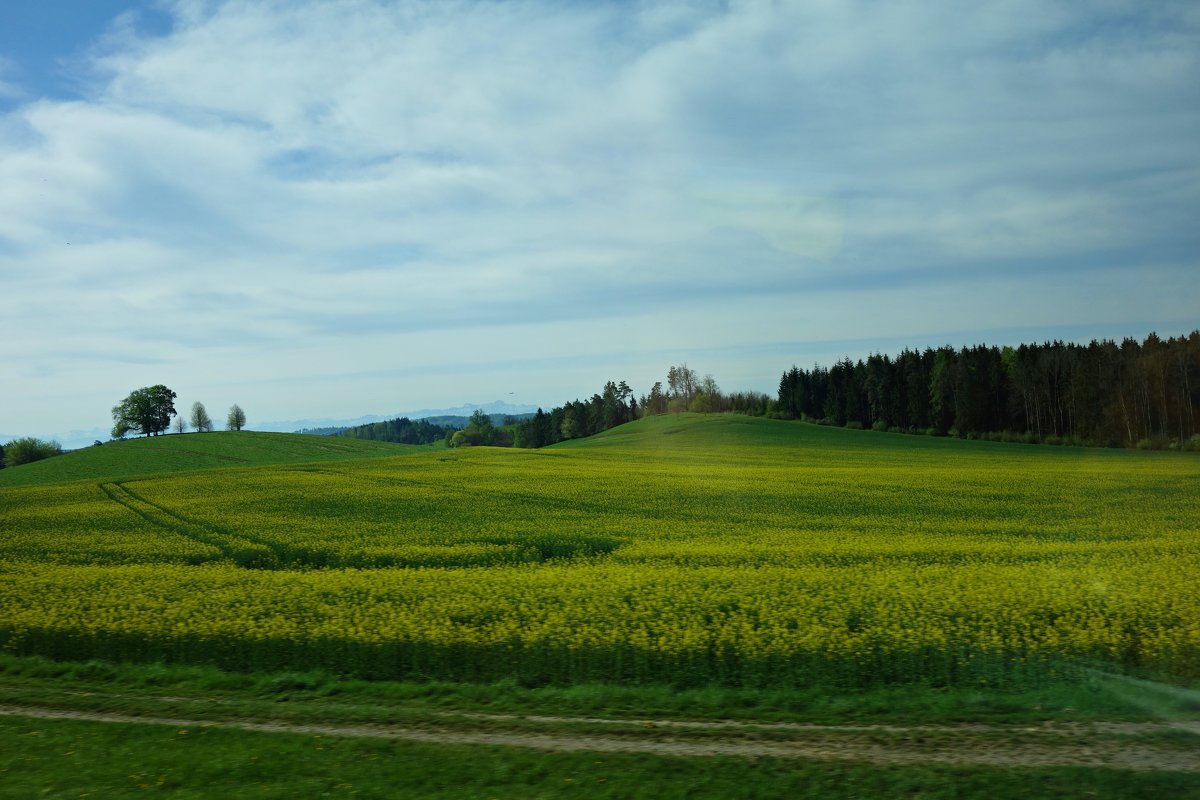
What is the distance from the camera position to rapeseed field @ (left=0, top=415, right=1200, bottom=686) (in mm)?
11938

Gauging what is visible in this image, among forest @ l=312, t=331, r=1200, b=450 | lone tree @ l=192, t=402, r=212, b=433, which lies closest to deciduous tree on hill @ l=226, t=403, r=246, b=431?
lone tree @ l=192, t=402, r=212, b=433

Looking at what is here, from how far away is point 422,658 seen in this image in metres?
12.5

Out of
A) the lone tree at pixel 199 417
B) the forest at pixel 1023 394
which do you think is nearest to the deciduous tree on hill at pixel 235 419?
the lone tree at pixel 199 417

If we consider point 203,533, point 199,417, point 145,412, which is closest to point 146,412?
point 145,412

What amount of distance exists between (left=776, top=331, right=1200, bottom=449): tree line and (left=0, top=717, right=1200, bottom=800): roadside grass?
66240mm

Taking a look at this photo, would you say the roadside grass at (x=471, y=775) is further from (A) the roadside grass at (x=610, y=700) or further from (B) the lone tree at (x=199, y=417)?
(B) the lone tree at (x=199, y=417)

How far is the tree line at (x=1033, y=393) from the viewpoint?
63531mm

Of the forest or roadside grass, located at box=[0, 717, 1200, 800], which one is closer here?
roadside grass, located at box=[0, 717, 1200, 800]

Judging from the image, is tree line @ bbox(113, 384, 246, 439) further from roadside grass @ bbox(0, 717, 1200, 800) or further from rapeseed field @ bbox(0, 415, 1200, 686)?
roadside grass @ bbox(0, 717, 1200, 800)

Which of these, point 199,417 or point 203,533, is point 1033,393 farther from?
point 199,417

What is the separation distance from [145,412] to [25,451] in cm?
1564

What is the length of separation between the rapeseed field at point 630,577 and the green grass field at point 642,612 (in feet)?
0.26

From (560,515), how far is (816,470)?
23.0 m

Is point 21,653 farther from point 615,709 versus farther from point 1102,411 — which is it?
point 1102,411
